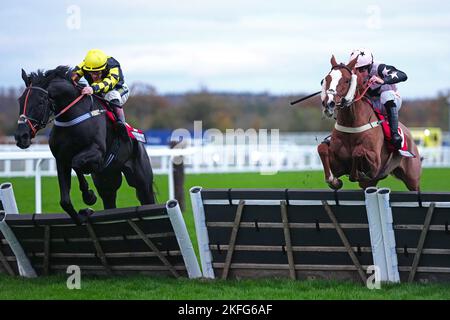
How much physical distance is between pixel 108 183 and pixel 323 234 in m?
2.96

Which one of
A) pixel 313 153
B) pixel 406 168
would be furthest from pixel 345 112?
pixel 313 153

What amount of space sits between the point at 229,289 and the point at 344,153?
2.30 m

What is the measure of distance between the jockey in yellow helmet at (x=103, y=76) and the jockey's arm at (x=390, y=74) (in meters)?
2.59

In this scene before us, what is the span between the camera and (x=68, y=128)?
7.82m

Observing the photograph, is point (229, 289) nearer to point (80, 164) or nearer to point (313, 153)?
point (80, 164)

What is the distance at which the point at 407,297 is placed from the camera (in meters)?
6.09

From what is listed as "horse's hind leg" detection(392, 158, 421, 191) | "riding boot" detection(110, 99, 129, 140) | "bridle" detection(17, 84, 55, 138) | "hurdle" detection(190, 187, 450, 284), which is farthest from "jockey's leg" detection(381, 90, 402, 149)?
"bridle" detection(17, 84, 55, 138)

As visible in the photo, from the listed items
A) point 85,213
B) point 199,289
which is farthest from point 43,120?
point 199,289

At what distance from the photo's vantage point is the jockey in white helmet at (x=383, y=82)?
8453 mm

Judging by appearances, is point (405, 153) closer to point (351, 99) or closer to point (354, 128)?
point (354, 128)

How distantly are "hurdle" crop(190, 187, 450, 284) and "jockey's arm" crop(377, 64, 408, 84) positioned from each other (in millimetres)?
2278

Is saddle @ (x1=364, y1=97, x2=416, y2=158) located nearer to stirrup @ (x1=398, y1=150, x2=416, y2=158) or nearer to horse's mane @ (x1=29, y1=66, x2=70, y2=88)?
stirrup @ (x1=398, y1=150, x2=416, y2=158)

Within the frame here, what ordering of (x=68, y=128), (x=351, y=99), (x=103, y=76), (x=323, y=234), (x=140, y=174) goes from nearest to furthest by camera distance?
(x=323, y=234), (x=68, y=128), (x=351, y=99), (x=103, y=76), (x=140, y=174)

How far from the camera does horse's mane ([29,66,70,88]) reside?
7.63 metres
